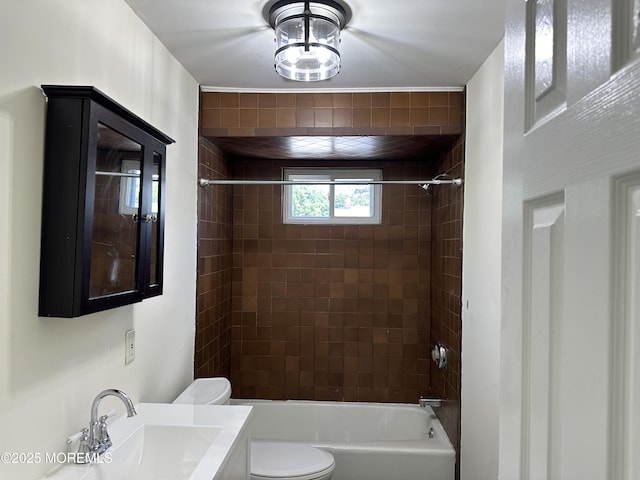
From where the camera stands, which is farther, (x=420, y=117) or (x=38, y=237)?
(x=420, y=117)

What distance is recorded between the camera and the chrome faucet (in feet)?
4.78

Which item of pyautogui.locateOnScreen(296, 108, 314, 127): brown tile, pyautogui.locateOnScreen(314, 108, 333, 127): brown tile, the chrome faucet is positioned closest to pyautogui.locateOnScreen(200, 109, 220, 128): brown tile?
pyautogui.locateOnScreen(296, 108, 314, 127): brown tile

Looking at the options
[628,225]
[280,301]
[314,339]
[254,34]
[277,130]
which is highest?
[254,34]

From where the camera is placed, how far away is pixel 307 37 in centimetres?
182

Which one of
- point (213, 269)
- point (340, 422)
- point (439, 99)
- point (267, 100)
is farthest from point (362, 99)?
point (340, 422)

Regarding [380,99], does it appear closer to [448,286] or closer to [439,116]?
[439,116]

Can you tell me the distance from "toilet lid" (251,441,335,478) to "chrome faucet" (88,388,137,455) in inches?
45.0

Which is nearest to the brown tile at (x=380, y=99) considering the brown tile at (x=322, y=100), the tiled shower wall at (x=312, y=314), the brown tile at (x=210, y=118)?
the brown tile at (x=322, y=100)

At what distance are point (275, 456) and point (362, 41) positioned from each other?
7.10 ft

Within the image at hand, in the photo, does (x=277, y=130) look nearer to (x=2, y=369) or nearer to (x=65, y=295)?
(x=65, y=295)

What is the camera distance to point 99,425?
1.48m

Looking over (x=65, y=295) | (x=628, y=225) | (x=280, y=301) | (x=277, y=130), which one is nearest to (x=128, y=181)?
(x=65, y=295)

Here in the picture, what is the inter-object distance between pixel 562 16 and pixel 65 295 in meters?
1.31

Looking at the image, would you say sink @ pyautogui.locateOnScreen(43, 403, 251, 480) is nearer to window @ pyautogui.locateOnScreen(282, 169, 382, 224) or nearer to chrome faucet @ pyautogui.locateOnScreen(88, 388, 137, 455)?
chrome faucet @ pyautogui.locateOnScreen(88, 388, 137, 455)
